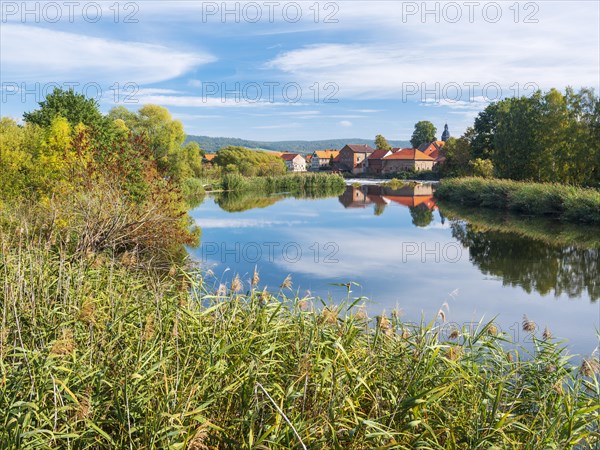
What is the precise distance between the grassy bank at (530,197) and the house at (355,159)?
58274mm

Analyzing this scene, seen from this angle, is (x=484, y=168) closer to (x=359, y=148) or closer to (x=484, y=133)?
(x=484, y=133)

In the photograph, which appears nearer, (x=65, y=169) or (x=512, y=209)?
(x=65, y=169)

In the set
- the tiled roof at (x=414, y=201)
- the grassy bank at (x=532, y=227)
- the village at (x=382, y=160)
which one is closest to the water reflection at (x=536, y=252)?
the grassy bank at (x=532, y=227)

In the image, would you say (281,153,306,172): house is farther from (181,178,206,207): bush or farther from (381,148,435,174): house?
(181,178,206,207): bush

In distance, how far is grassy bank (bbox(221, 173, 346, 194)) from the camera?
176ft

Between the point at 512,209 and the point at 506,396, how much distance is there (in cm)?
3099

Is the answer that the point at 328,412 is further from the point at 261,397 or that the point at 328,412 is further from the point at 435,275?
the point at 435,275

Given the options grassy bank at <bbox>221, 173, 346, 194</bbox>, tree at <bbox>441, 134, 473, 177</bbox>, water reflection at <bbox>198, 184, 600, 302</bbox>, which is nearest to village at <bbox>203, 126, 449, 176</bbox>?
tree at <bbox>441, 134, 473, 177</bbox>

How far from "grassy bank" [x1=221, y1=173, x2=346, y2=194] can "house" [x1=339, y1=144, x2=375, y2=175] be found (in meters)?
40.3

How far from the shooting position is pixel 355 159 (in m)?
103

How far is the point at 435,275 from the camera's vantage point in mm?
14805

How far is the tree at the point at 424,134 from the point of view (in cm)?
10838

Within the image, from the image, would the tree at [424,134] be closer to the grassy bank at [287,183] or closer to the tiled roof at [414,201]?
the grassy bank at [287,183]

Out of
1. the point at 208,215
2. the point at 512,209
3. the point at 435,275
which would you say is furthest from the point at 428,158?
the point at 435,275
